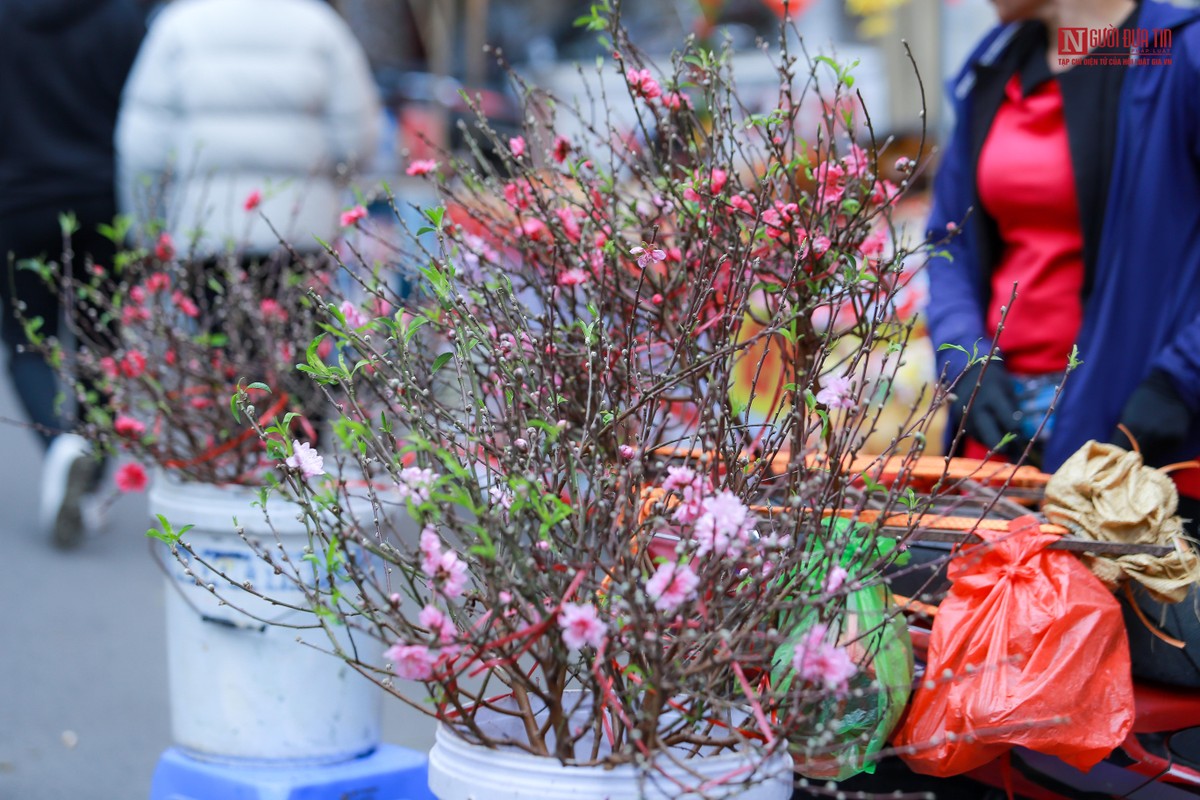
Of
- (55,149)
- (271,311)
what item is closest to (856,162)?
Answer: (271,311)

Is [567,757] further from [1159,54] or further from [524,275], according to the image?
[1159,54]

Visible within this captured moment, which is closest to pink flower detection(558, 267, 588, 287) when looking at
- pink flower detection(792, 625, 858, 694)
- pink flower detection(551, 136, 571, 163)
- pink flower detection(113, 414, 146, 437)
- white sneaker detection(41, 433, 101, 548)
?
pink flower detection(551, 136, 571, 163)

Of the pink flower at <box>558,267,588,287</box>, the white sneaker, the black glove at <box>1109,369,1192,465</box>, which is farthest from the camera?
the white sneaker

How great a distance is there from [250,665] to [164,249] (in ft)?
3.24

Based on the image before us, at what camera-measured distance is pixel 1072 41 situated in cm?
251

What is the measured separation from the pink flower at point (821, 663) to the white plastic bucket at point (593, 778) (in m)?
0.11

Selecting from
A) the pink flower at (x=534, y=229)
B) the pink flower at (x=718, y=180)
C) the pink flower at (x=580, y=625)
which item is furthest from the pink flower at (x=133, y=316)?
the pink flower at (x=580, y=625)

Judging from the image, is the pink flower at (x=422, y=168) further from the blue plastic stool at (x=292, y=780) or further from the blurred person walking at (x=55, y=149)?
the blurred person walking at (x=55, y=149)

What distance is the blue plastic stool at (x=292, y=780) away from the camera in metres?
2.42

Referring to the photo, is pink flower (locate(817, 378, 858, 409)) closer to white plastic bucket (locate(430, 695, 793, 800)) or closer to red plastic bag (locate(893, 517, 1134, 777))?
red plastic bag (locate(893, 517, 1134, 777))

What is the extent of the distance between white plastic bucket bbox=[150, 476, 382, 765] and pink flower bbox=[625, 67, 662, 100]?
1.06 m

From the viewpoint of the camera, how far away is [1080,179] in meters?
2.40

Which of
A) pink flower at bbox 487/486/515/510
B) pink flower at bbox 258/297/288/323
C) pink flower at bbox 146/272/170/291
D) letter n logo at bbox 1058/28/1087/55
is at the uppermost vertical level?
letter n logo at bbox 1058/28/1087/55

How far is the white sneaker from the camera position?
4.96 metres
